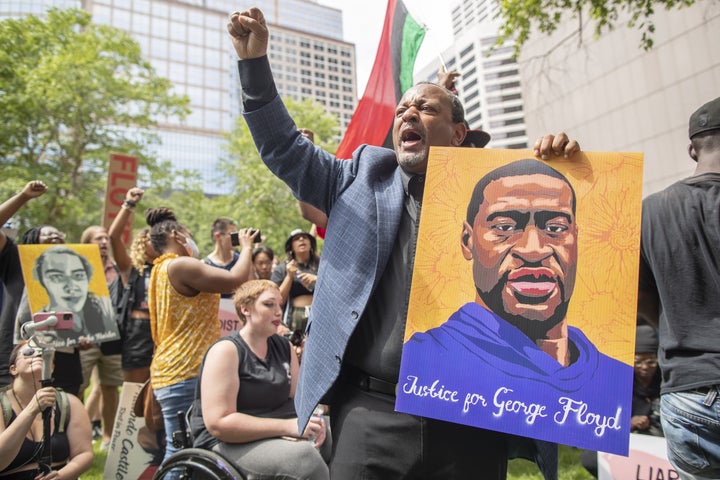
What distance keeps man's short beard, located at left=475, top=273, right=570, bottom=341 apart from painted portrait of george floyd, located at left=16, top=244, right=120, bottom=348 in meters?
3.38

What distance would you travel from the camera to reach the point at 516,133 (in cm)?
10262

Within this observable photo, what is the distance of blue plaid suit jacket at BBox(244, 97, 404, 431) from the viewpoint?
1.58 metres

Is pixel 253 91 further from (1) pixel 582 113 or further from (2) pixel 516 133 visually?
(2) pixel 516 133

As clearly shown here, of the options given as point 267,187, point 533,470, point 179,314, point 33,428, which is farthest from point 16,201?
point 267,187

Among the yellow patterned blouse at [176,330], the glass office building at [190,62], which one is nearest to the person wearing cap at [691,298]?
the yellow patterned blouse at [176,330]

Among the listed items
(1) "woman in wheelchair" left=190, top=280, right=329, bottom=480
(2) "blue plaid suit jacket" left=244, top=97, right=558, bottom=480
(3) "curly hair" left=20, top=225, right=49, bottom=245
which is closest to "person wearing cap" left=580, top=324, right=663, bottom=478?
(1) "woman in wheelchair" left=190, top=280, right=329, bottom=480

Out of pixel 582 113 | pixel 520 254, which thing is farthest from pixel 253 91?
pixel 582 113

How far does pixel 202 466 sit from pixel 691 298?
219cm

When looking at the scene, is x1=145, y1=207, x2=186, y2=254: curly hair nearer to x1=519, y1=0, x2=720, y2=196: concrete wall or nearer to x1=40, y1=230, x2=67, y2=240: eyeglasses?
x1=40, y1=230, x2=67, y2=240: eyeglasses

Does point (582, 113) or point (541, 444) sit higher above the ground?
point (582, 113)

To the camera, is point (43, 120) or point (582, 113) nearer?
point (43, 120)

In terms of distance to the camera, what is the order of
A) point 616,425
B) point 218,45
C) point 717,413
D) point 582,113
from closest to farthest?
point 616,425
point 717,413
point 582,113
point 218,45

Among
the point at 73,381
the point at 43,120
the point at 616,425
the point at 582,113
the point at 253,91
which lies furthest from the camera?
the point at 582,113

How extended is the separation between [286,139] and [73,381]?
3.68 meters
